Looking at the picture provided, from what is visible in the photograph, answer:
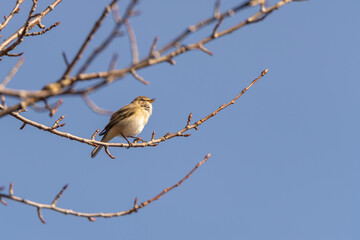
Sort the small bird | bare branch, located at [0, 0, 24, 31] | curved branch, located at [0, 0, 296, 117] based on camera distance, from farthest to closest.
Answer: the small bird, bare branch, located at [0, 0, 24, 31], curved branch, located at [0, 0, 296, 117]

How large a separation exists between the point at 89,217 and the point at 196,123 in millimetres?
2312

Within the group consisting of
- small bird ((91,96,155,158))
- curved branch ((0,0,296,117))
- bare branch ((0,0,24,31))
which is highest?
small bird ((91,96,155,158))

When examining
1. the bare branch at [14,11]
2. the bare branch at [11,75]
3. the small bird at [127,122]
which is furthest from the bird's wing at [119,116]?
the bare branch at [11,75]

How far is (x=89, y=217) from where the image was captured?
3.69 m

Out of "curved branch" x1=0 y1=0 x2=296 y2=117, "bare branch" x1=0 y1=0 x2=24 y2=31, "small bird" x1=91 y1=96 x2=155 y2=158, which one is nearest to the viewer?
"curved branch" x1=0 y1=0 x2=296 y2=117

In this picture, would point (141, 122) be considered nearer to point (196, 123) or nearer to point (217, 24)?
point (196, 123)

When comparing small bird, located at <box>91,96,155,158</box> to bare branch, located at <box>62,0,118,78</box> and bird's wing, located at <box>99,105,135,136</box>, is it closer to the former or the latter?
bird's wing, located at <box>99,105,135,136</box>

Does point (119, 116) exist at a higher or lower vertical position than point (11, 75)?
higher

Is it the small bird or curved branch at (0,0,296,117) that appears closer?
curved branch at (0,0,296,117)

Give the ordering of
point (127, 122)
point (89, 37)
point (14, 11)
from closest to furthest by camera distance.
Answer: point (89, 37), point (14, 11), point (127, 122)

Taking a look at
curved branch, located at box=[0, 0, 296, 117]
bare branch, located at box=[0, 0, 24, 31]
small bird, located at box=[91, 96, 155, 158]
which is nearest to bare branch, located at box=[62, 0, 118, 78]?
curved branch, located at box=[0, 0, 296, 117]

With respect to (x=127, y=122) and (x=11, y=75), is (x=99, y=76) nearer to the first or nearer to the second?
(x=11, y=75)

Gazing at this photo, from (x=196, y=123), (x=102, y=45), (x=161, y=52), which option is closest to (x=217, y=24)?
(x=161, y=52)

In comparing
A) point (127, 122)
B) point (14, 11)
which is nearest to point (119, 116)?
point (127, 122)
